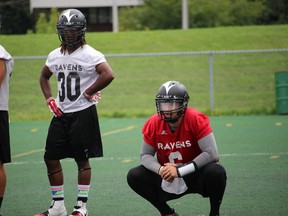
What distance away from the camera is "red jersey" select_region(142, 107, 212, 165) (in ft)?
22.2

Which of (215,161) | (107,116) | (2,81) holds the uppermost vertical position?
(2,81)

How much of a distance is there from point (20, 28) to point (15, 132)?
23117mm

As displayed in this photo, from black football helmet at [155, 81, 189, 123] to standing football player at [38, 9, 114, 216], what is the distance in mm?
1058

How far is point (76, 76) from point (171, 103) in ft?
4.45

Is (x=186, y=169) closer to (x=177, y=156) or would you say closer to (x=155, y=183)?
(x=177, y=156)

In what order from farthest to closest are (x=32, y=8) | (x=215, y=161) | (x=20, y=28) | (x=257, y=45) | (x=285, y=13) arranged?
(x=32, y=8) → (x=20, y=28) → (x=285, y=13) → (x=257, y=45) → (x=215, y=161)

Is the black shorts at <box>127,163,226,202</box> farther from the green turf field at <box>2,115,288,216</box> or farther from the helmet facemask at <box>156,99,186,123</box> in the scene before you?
the green turf field at <box>2,115,288,216</box>

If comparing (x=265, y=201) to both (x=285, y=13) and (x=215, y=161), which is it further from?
(x=285, y=13)

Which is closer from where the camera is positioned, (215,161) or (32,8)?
(215,161)

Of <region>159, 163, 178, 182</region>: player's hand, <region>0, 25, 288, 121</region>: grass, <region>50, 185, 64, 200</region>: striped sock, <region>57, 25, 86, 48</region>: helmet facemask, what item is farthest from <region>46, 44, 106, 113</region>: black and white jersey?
<region>0, 25, 288, 121</region>: grass

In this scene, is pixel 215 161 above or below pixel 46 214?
above

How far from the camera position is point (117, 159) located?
11758 mm

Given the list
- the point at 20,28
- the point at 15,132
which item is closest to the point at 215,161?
the point at 15,132

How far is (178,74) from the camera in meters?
23.9
